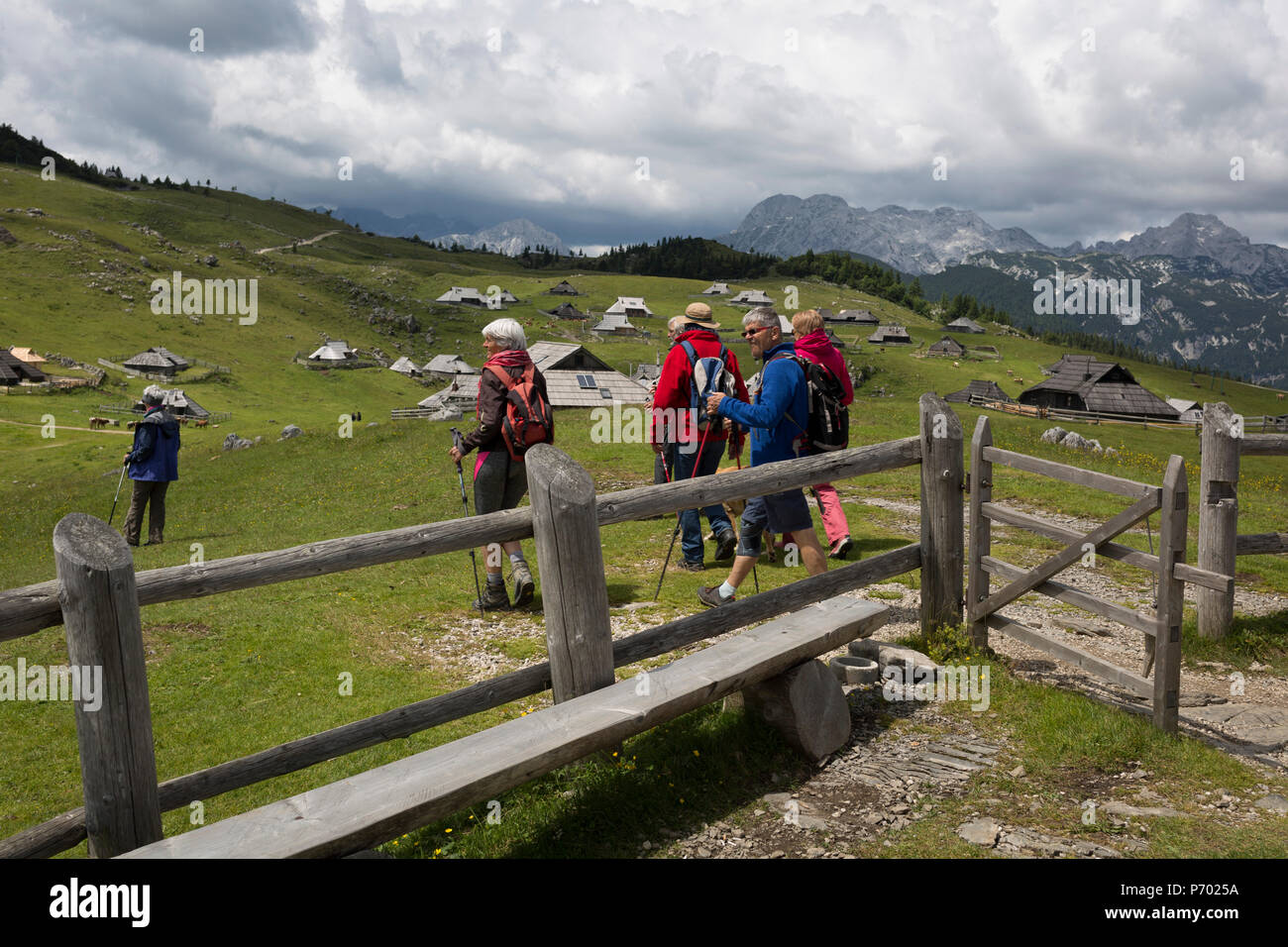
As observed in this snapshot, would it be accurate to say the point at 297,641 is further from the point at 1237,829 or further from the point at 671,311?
the point at 671,311

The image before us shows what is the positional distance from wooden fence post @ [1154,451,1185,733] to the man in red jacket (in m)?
5.70

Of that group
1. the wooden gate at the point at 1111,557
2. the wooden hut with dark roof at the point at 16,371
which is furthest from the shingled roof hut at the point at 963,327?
the wooden gate at the point at 1111,557

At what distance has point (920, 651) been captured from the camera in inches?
341

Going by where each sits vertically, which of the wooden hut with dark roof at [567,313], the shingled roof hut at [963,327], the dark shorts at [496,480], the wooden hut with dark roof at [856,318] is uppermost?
the wooden hut with dark roof at [567,313]

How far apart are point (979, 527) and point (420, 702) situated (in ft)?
18.2

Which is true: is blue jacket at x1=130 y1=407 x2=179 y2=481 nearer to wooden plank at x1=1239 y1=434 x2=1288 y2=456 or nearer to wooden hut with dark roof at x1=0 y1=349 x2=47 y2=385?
wooden plank at x1=1239 y1=434 x2=1288 y2=456

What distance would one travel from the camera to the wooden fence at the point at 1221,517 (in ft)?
31.3

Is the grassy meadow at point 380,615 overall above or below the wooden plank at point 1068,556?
below

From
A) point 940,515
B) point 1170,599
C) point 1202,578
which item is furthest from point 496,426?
point 1202,578

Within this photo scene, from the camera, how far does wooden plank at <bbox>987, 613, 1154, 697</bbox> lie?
7.18 metres

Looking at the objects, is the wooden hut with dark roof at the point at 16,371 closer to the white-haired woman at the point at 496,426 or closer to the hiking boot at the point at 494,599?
the hiking boot at the point at 494,599

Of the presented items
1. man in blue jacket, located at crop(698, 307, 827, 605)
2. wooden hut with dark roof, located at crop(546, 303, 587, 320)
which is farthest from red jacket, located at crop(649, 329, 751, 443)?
wooden hut with dark roof, located at crop(546, 303, 587, 320)

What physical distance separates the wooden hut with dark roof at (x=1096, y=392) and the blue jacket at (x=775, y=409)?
277 feet
